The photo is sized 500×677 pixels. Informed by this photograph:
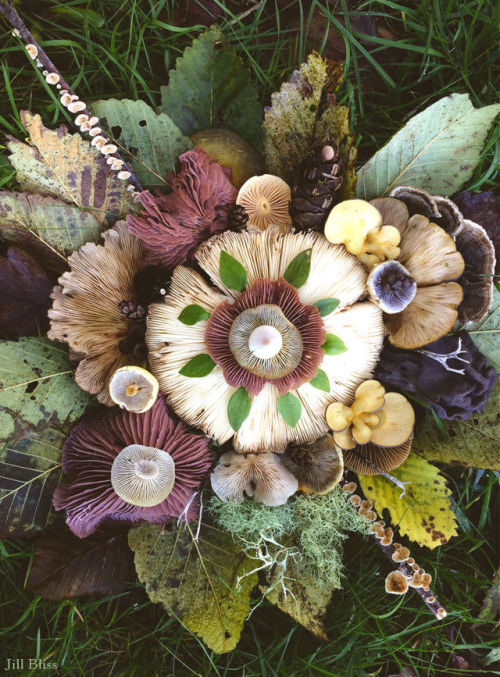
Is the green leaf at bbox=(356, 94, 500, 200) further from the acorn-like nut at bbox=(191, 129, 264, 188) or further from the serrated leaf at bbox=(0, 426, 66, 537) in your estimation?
the serrated leaf at bbox=(0, 426, 66, 537)

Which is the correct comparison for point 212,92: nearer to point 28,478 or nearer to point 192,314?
point 192,314

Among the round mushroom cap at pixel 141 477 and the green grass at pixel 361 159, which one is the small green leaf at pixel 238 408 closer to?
the round mushroom cap at pixel 141 477

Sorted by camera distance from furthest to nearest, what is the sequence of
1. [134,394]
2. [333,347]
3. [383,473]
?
[383,473] → [333,347] → [134,394]

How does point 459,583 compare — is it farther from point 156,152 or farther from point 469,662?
point 156,152

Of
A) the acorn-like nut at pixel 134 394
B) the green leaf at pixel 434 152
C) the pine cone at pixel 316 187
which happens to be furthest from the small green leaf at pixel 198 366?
the green leaf at pixel 434 152

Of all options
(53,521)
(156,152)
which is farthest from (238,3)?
(53,521)

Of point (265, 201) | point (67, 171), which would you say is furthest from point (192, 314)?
point (67, 171)
